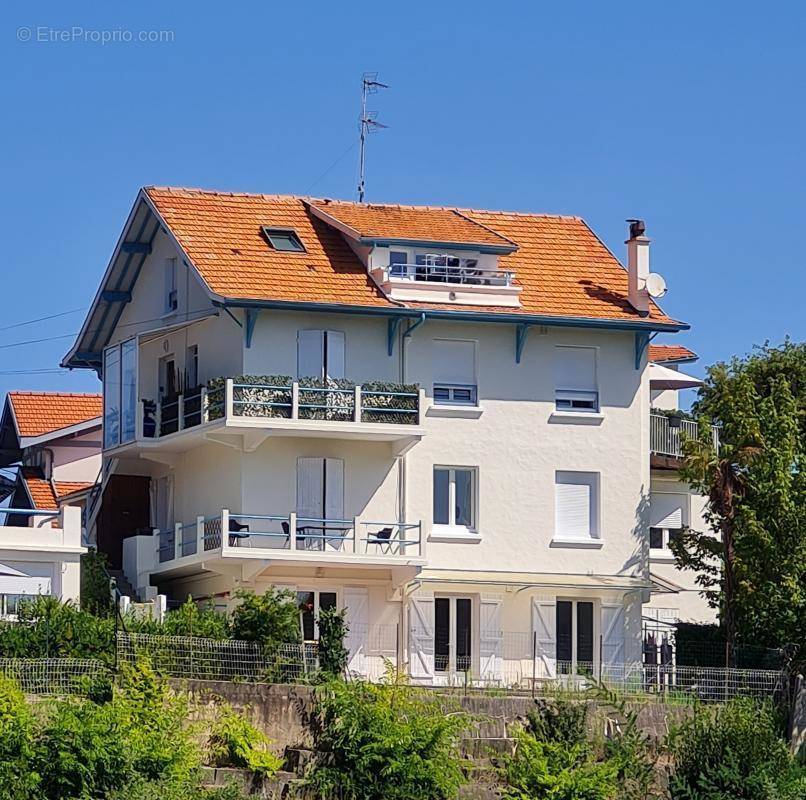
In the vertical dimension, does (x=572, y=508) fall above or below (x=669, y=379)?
below

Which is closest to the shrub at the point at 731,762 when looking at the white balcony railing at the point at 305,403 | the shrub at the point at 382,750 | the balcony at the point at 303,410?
the shrub at the point at 382,750

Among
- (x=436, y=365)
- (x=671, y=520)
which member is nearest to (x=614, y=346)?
(x=436, y=365)

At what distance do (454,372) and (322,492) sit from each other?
4.27 metres

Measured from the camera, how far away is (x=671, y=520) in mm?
64812

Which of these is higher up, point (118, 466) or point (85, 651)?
point (118, 466)

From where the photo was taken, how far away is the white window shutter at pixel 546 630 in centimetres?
5553

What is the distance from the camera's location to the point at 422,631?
54906 mm

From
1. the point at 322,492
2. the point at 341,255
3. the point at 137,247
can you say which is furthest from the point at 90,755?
the point at 137,247

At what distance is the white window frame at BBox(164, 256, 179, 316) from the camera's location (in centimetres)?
5836

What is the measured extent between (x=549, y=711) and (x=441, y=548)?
9299mm

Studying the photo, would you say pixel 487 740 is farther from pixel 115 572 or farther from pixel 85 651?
pixel 115 572

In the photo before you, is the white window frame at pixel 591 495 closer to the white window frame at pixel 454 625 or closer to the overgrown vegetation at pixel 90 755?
the white window frame at pixel 454 625

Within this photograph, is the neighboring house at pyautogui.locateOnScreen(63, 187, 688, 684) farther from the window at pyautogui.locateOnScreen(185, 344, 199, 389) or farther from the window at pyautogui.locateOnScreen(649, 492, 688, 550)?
the window at pyautogui.locateOnScreen(649, 492, 688, 550)

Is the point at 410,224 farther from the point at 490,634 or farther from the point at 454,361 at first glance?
the point at 490,634
